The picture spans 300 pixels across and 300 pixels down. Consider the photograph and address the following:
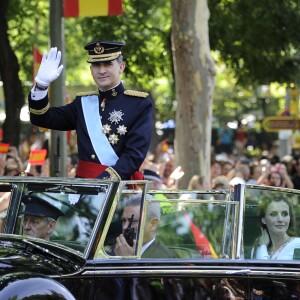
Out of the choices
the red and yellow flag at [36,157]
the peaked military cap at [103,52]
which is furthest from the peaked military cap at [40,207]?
the red and yellow flag at [36,157]

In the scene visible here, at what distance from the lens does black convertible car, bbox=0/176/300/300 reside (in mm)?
5652

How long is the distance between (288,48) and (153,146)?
26.5 ft

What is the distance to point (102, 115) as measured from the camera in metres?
7.27

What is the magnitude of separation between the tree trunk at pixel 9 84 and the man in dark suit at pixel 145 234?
1152cm

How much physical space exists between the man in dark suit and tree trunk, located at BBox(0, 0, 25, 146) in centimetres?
1152

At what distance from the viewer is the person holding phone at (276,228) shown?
6566mm

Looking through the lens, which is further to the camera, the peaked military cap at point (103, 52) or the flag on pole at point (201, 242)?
the peaked military cap at point (103, 52)

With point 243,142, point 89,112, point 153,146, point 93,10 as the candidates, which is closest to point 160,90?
point 243,142

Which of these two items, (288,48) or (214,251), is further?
(288,48)

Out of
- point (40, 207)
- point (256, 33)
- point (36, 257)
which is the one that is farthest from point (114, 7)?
point (256, 33)

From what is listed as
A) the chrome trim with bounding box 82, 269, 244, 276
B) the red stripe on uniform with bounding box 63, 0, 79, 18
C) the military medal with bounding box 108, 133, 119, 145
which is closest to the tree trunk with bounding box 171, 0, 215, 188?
the red stripe on uniform with bounding box 63, 0, 79, 18

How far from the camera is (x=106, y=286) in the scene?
574 centimetres

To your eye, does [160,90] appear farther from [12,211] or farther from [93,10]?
[12,211]

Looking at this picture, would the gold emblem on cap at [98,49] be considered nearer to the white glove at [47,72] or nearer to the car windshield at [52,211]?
the white glove at [47,72]
